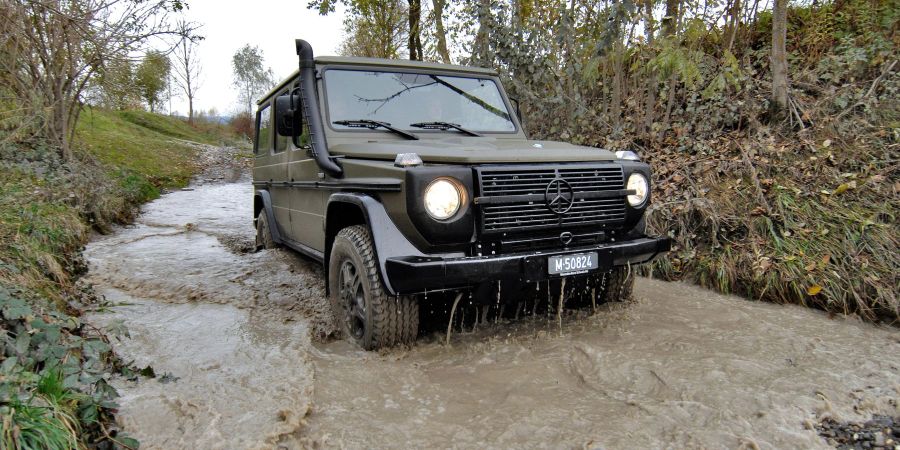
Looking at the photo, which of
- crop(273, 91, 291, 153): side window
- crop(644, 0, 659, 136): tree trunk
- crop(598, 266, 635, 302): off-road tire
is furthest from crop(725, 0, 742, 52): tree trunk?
crop(273, 91, 291, 153): side window

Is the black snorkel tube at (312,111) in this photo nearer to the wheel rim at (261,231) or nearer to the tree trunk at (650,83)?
the wheel rim at (261,231)

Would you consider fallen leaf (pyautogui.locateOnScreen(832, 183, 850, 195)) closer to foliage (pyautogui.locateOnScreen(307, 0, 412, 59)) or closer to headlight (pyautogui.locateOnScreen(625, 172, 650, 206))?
headlight (pyautogui.locateOnScreen(625, 172, 650, 206))

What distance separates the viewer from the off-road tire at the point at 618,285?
390cm

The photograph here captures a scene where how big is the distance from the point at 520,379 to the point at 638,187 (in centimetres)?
144

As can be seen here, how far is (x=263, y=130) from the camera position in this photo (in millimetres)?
6066

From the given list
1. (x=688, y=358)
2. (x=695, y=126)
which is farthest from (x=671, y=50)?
(x=688, y=358)

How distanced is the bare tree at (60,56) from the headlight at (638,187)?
7602mm

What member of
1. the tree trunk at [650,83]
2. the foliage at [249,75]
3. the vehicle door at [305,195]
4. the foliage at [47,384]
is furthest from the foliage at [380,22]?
the foliage at [249,75]

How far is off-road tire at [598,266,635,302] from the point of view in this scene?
3.90 m

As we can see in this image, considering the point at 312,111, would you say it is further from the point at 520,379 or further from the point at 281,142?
the point at 520,379

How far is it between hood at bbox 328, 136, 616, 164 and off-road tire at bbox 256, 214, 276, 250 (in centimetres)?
245

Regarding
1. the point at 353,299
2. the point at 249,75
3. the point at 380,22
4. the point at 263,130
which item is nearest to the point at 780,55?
the point at 353,299

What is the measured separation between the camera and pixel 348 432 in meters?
2.45

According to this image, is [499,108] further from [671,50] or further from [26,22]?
[26,22]
